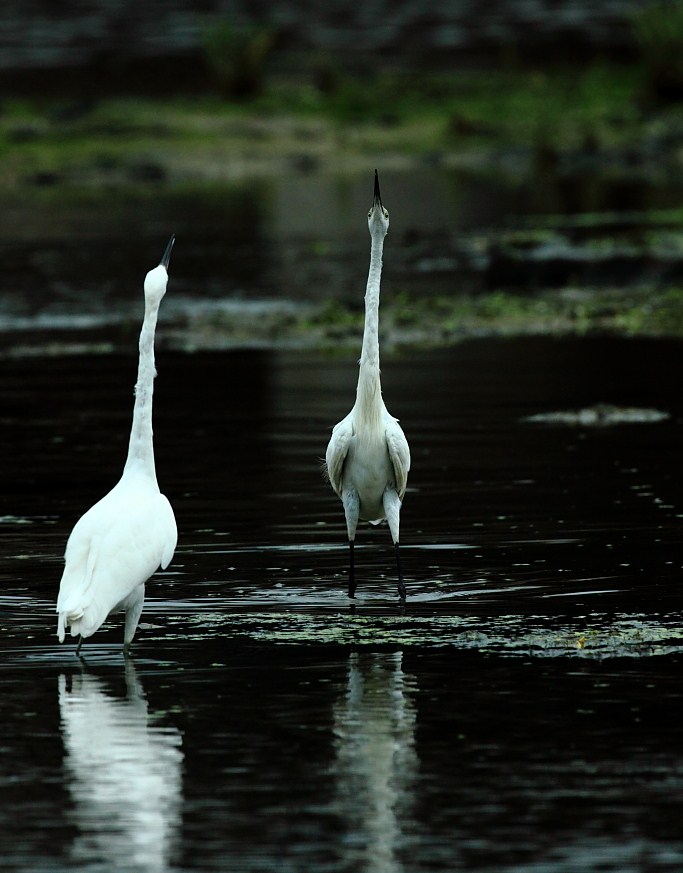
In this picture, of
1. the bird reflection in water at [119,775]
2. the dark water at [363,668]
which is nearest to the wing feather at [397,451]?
the dark water at [363,668]

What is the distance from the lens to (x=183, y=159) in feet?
143

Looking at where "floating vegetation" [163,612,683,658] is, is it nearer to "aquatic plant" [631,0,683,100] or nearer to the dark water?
the dark water

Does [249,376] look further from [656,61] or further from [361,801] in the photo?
[656,61]

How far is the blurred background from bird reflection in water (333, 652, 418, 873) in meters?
12.3

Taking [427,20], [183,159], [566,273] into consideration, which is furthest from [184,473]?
[427,20]

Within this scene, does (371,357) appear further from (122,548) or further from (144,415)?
(122,548)

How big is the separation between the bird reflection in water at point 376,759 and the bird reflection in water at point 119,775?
0.58 m

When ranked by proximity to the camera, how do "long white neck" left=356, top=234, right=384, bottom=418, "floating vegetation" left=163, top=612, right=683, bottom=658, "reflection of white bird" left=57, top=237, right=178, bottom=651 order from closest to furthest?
"reflection of white bird" left=57, top=237, right=178, bottom=651 < "floating vegetation" left=163, top=612, right=683, bottom=658 < "long white neck" left=356, top=234, right=384, bottom=418

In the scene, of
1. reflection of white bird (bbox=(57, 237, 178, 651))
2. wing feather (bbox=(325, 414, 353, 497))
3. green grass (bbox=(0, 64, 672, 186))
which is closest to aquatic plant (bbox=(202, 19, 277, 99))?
green grass (bbox=(0, 64, 672, 186))

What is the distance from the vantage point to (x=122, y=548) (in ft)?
27.9

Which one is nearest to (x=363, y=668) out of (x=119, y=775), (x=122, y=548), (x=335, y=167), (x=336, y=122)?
(x=122, y=548)

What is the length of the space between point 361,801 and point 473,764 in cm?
53

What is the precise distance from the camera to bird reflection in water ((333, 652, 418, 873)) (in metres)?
6.21

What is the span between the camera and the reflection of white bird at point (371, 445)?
10.1 m
